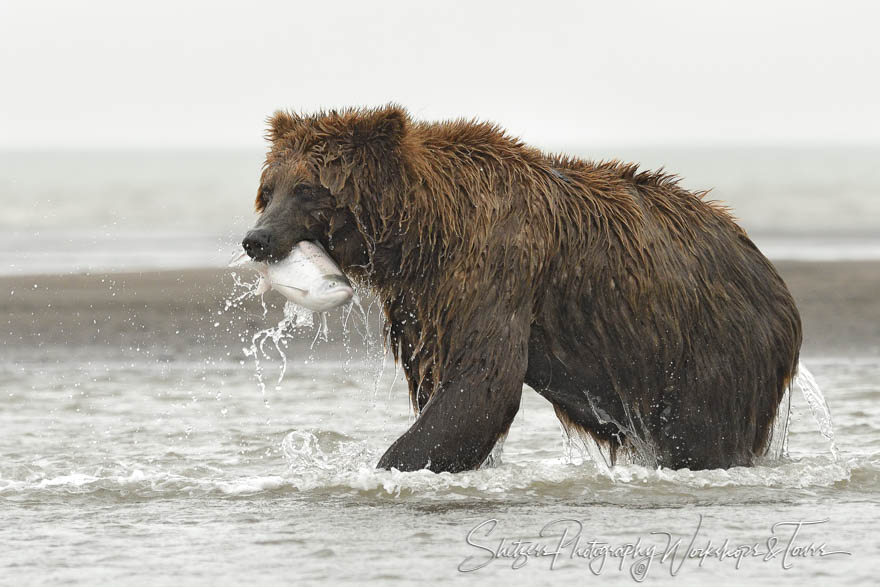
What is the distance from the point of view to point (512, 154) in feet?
20.7

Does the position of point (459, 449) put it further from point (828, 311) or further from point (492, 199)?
point (828, 311)

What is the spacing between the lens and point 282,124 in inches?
245

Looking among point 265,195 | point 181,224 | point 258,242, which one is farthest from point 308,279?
point 181,224

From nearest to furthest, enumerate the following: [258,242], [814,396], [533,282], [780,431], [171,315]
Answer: [258,242], [533,282], [780,431], [814,396], [171,315]

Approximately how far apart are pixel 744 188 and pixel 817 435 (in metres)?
33.9

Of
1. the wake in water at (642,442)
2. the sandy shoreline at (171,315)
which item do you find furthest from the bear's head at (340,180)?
the sandy shoreline at (171,315)

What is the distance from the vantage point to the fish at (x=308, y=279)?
5883mm

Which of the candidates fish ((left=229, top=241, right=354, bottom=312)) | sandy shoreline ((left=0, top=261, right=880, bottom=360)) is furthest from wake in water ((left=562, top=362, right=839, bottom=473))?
sandy shoreline ((left=0, top=261, right=880, bottom=360))

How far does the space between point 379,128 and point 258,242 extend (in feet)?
2.28

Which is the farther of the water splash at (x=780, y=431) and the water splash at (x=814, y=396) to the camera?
the water splash at (x=814, y=396)

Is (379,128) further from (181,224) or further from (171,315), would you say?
(181,224)

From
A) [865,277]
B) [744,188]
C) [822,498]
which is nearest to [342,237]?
[822,498]

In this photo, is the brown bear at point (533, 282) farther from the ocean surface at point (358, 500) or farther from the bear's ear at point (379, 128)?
the ocean surface at point (358, 500)

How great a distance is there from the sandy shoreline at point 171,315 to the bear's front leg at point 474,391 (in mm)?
5620
